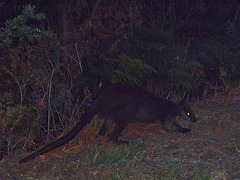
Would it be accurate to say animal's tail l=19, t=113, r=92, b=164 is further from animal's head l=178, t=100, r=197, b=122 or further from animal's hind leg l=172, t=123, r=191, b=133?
animal's head l=178, t=100, r=197, b=122

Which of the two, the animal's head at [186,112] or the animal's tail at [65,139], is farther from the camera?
the animal's head at [186,112]

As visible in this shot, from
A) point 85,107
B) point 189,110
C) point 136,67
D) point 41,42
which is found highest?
point 41,42

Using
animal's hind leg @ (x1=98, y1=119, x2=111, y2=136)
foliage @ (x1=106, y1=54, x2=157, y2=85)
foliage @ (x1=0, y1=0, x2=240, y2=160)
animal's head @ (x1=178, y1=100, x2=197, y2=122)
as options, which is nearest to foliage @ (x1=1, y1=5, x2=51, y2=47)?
foliage @ (x1=0, y1=0, x2=240, y2=160)

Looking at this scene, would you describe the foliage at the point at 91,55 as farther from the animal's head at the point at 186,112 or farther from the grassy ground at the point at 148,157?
the grassy ground at the point at 148,157

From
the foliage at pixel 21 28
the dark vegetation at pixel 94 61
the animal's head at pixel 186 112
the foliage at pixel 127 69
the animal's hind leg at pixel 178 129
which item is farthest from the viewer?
the animal's head at pixel 186 112

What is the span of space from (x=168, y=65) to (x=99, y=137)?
79.3 inches

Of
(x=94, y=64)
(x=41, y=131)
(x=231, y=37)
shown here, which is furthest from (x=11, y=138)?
(x=231, y=37)

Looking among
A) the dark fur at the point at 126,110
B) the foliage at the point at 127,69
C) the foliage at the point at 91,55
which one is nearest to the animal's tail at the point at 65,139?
the dark fur at the point at 126,110

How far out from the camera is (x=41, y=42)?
22.9 feet

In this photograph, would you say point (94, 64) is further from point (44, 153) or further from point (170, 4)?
point (170, 4)

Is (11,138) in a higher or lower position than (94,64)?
lower

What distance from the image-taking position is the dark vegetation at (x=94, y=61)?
6.63 meters

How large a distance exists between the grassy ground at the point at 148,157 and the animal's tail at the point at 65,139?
0.34ft

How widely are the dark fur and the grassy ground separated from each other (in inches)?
7.6
